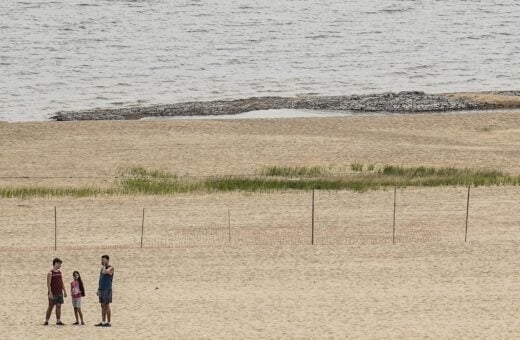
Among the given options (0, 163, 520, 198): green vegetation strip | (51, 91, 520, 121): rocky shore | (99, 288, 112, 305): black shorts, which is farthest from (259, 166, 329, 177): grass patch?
(99, 288, 112, 305): black shorts

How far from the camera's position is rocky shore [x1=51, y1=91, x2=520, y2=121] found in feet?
177

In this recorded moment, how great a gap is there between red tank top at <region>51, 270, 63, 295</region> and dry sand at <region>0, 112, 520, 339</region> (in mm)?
643

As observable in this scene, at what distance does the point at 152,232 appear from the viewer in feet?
105

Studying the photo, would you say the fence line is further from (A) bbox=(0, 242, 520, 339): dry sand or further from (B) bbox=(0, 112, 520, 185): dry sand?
(B) bbox=(0, 112, 520, 185): dry sand

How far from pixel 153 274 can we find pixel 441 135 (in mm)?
21975

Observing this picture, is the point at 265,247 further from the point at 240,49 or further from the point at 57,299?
the point at 240,49

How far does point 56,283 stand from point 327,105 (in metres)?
33.7

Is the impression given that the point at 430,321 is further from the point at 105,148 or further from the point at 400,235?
the point at 105,148

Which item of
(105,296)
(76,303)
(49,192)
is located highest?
(105,296)

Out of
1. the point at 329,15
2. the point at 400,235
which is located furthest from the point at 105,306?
the point at 329,15

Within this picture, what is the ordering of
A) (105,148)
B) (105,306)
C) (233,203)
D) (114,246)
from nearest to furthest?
1. (105,306)
2. (114,246)
3. (233,203)
4. (105,148)

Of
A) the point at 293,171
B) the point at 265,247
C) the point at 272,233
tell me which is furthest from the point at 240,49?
the point at 265,247

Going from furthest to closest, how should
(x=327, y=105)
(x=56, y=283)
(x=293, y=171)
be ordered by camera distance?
(x=327, y=105), (x=293, y=171), (x=56, y=283)

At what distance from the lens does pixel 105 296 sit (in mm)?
23594
